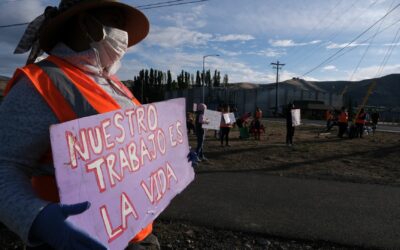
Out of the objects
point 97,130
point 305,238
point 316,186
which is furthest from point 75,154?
point 316,186

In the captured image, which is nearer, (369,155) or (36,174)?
(36,174)

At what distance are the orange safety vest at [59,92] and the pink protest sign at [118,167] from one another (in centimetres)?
8

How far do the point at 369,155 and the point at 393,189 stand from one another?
6.63 metres

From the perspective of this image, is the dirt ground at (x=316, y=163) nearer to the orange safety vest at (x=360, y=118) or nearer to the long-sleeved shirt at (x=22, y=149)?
the orange safety vest at (x=360, y=118)

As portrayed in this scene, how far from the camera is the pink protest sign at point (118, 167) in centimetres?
135

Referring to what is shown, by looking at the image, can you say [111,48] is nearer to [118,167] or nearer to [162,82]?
[118,167]

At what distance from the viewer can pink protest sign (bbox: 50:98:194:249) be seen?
135 cm

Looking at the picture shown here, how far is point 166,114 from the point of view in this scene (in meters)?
2.13

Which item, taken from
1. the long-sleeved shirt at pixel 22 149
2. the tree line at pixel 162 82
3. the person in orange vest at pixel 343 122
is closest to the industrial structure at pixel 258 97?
the tree line at pixel 162 82

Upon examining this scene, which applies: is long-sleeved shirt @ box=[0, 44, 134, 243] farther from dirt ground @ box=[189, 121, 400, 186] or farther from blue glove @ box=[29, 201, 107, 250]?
dirt ground @ box=[189, 121, 400, 186]

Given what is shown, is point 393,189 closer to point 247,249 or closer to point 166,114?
point 247,249

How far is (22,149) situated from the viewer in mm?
1371

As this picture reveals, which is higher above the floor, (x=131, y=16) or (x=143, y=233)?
(x=131, y=16)

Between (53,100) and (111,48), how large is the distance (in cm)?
49
